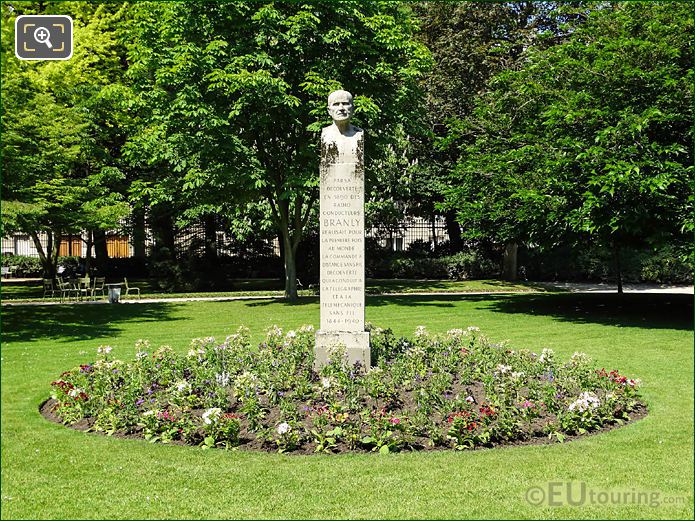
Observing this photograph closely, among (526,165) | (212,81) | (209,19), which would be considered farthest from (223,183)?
(526,165)

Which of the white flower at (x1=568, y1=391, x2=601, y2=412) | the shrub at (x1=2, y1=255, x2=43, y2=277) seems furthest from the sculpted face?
the shrub at (x1=2, y1=255, x2=43, y2=277)

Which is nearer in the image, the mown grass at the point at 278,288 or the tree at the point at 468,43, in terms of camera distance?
the mown grass at the point at 278,288

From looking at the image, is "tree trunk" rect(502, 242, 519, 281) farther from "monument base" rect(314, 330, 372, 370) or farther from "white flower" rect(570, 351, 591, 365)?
"monument base" rect(314, 330, 372, 370)

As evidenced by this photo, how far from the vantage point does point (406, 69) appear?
822 inches

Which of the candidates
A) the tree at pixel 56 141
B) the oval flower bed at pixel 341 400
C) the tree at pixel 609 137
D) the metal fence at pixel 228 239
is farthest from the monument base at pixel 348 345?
the metal fence at pixel 228 239

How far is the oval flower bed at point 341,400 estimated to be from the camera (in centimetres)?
705

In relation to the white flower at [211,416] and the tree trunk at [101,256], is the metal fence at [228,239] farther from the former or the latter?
the white flower at [211,416]

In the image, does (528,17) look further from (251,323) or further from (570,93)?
(251,323)

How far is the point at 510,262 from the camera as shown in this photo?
3209cm

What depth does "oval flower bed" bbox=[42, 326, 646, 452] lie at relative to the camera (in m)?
7.05

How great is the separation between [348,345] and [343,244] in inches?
57.4

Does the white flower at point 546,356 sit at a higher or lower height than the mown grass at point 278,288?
lower

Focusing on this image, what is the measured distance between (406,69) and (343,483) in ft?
56.1

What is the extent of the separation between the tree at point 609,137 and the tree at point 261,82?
13.6ft
